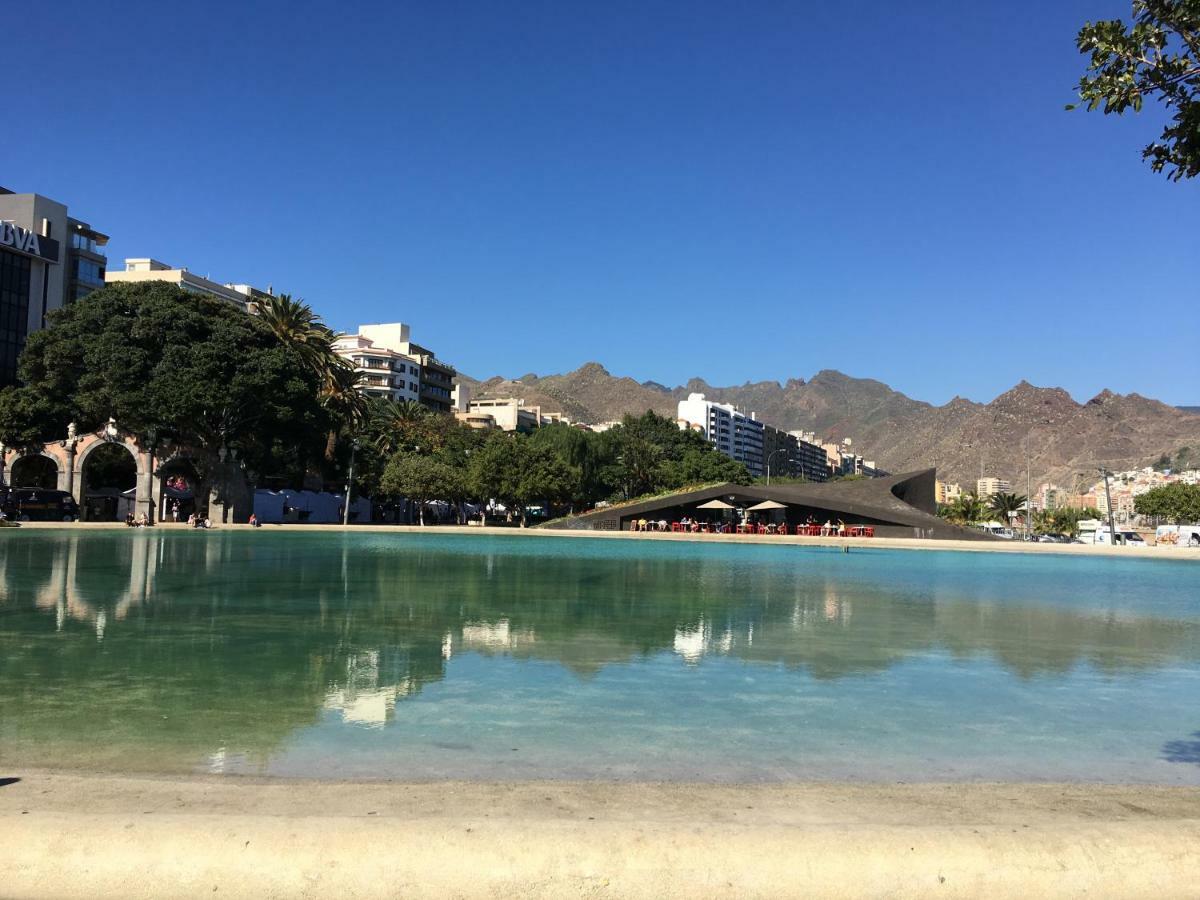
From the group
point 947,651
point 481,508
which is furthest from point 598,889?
point 481,508

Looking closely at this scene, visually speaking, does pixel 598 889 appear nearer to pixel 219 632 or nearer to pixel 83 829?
pixel 83 829

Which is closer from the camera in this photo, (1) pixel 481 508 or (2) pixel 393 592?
(2) pixel 393 592

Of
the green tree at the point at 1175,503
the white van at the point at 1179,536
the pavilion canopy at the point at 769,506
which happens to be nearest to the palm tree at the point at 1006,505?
the green tree at the point at 1175,503

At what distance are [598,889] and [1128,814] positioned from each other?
294cm

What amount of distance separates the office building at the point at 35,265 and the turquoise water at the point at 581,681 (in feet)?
185

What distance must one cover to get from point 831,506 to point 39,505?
48939 millimetres

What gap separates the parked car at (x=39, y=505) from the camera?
5023 centimetres

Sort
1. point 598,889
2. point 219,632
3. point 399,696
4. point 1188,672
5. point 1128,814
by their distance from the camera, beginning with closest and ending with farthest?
1. point 598,889
2. point 1128,814
3. point 399,696
4. point 1188,672
5. point 219,632

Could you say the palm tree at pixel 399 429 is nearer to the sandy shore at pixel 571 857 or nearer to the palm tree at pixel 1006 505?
the palm tree at pixel 1006 505

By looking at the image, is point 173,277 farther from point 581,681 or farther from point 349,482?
point 581,681

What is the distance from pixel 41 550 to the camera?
1086 inches

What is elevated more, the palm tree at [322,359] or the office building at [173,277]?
the office building at [173,277]

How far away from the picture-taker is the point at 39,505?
5141cm

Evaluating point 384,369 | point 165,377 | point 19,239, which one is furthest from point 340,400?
point 384,369
